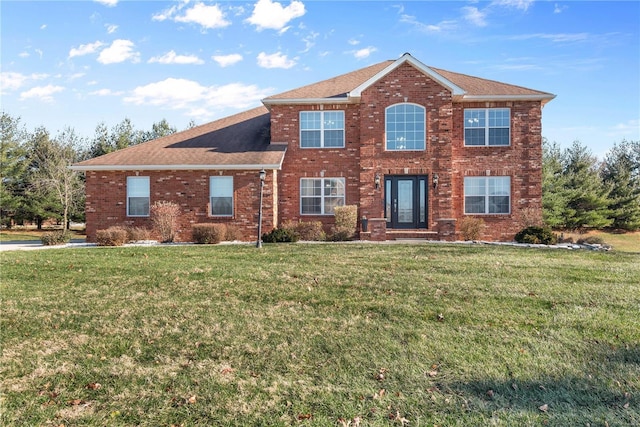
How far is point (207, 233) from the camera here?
53.8 ft

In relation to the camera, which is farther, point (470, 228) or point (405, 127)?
point (405, 127)

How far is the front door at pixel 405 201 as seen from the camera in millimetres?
18656

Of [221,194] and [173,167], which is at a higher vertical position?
[173,167]

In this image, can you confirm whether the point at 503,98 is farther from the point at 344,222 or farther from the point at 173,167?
A: the point at 173,167

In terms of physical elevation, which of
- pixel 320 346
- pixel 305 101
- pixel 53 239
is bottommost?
pixel 320 346

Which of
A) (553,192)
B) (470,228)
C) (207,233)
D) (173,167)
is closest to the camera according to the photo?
(207,233)

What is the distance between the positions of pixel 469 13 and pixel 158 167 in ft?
43.2

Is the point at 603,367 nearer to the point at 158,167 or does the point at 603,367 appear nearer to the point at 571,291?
the point at 571,291

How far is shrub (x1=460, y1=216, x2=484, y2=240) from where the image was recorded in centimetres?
1745

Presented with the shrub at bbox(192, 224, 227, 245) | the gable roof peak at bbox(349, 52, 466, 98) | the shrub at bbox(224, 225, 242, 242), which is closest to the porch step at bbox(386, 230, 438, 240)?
the gable roof peak at bbox(349, 52, 466, 98)

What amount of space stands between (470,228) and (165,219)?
12299 mm

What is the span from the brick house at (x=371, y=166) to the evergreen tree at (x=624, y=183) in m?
18.3

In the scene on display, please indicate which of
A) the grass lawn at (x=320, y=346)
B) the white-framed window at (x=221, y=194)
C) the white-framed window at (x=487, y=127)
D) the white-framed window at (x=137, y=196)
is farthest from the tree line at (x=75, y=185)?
the grass lawn at (x=320, y=346)

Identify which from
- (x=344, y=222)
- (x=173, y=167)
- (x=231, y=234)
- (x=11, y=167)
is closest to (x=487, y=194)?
(x=344, y=222)
